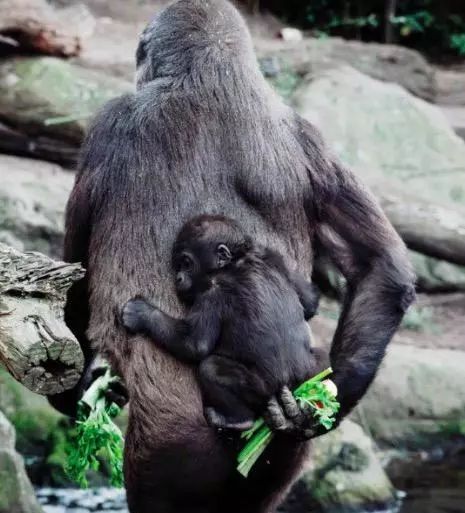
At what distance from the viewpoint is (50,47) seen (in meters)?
9.84

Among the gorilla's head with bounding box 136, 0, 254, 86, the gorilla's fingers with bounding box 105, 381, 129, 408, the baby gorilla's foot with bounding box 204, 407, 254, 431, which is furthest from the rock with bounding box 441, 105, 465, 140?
the baby gorilla's foot with bounding box 204, 407, 254, 431

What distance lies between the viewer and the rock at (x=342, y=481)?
6431mm

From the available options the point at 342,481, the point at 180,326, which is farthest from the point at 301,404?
the point at 342,481

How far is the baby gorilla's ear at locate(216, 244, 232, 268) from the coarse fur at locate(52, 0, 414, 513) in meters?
0.18

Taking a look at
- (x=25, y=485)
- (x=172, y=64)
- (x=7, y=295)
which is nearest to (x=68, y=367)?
(x=7, y=295)

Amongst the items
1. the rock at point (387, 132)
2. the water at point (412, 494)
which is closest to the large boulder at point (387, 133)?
the rock at point (387, 132)

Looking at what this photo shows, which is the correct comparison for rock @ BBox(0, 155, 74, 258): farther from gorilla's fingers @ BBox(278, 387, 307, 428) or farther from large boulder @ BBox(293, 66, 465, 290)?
gorilla's fingers @ BBox(278, 387, 307, 428)

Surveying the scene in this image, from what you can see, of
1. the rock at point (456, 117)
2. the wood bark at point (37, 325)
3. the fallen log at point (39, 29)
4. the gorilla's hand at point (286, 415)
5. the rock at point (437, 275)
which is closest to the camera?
the wood bark at point (37, 325)

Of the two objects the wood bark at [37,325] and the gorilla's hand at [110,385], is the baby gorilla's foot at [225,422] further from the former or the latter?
the gorilla's hand at [110,385]

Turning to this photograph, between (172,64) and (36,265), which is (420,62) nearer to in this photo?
(172,64)

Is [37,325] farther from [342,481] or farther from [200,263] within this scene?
[342,481]

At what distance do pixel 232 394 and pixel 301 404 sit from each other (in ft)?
0.66

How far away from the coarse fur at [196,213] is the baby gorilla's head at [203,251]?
61mm

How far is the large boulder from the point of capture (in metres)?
10.2
